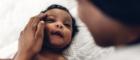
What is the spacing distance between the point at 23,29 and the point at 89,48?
10.0 inches

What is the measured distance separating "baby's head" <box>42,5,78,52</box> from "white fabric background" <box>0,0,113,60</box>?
0.03m

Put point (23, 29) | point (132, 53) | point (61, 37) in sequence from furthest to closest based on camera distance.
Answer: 1. point (23, 29)
2. point (61, 37)
3. point (132, 53)

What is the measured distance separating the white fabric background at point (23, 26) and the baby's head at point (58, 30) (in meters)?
0.03

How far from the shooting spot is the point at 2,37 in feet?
4.34

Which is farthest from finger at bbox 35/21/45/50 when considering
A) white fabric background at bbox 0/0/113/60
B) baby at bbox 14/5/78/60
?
white fabric background at bbox 0/0/113/60

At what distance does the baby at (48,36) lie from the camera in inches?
46.4

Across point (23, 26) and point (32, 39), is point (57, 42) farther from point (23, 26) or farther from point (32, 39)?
point (23, 26)

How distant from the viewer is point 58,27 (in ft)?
3.86

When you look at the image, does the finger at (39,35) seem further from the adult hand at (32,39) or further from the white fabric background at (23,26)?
the white fabric background at (23,26)

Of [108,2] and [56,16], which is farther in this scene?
[56,16]

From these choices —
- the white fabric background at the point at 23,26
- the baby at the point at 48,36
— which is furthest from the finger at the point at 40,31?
the white fabric background at the point at 23,26

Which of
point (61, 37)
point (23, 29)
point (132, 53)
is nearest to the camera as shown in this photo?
point (132, 53)

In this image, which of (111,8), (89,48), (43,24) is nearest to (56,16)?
(43,24)

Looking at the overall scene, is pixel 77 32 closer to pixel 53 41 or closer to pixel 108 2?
pixel 53 41
